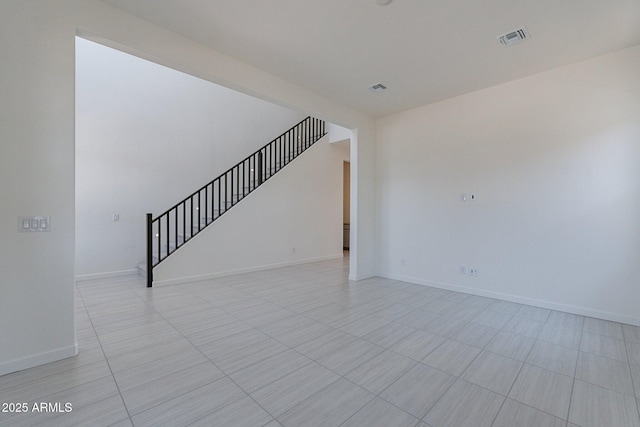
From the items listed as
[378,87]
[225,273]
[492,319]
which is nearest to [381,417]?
[492,319]

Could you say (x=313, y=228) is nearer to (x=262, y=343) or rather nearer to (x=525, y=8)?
(x=262, y=343)

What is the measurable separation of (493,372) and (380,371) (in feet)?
2.94

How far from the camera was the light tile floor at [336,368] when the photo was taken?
1712 millimetres

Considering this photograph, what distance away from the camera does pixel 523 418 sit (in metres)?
1.69

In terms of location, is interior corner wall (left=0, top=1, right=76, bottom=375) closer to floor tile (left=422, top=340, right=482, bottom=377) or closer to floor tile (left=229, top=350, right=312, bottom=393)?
floor tile (left=229, top=350, right=312, bottom=393)

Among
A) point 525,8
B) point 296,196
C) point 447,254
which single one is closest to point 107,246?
point 296,196

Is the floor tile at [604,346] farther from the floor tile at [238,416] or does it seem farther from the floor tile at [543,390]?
the floor tile at [238,416]

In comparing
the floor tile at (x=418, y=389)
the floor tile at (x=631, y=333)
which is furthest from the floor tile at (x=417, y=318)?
the floor tile at (x=631, y=333)

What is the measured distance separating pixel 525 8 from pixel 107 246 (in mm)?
6938

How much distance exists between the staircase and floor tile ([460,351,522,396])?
443cm

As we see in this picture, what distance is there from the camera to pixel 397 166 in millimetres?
5207

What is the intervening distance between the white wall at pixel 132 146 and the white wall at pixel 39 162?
3300 millimetres

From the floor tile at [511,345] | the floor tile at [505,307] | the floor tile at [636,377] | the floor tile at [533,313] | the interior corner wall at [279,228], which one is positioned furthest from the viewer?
the interior corner wall at [279,228]

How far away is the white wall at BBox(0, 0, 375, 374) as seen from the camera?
2.09 m
